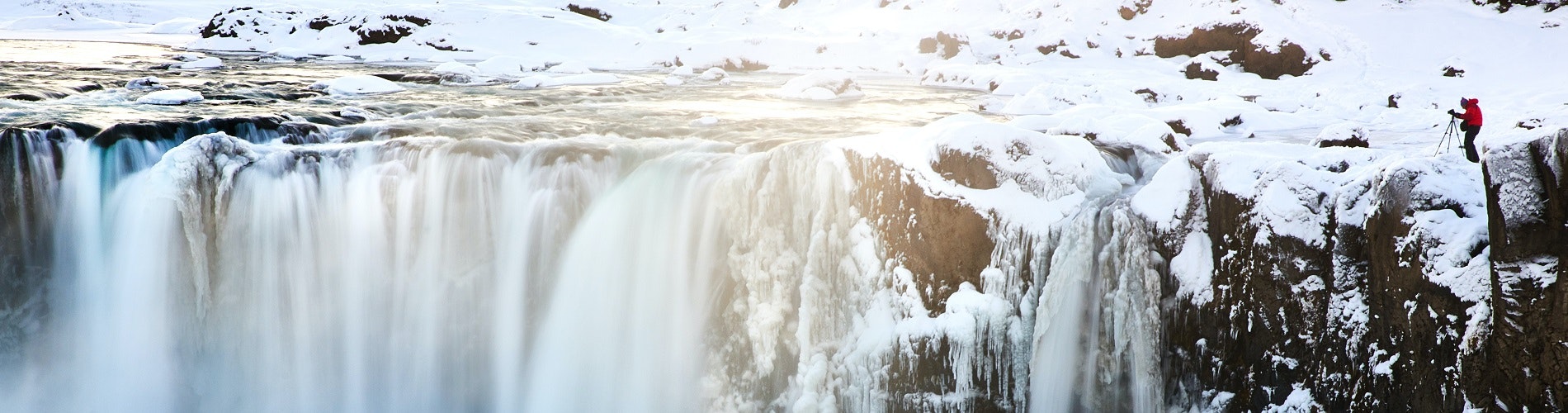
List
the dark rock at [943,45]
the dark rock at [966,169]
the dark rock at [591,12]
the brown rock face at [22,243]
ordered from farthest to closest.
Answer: the dark rock at [591,12], the dark rock at [943,45], the brown rock face at [22,243], the dark rock at [966,169]

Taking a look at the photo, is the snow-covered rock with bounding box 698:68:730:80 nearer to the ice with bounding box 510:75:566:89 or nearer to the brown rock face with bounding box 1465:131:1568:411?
the ice with bounding box 510:75:566:89

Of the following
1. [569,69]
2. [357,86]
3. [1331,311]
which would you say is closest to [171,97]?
[357,86]

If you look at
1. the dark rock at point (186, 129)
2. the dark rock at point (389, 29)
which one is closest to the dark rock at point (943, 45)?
the dark rock at point (389, 29)

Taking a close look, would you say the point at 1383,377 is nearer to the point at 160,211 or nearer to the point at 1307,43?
the point at 160,211

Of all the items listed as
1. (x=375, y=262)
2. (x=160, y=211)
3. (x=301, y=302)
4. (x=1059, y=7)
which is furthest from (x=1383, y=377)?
(x=1059, y=7)

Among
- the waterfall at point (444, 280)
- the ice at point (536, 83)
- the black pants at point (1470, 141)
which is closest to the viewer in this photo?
the black pants at point (1470, 141)

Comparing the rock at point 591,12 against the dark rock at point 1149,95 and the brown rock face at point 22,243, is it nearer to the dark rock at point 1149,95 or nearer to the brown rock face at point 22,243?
the dark rock at point 1149,95

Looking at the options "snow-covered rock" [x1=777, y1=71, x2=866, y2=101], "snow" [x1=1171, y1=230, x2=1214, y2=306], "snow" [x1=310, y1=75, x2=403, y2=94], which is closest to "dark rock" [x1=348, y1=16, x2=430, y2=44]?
"snow" [x1=310, y1=75, x2=403, y2=94]
